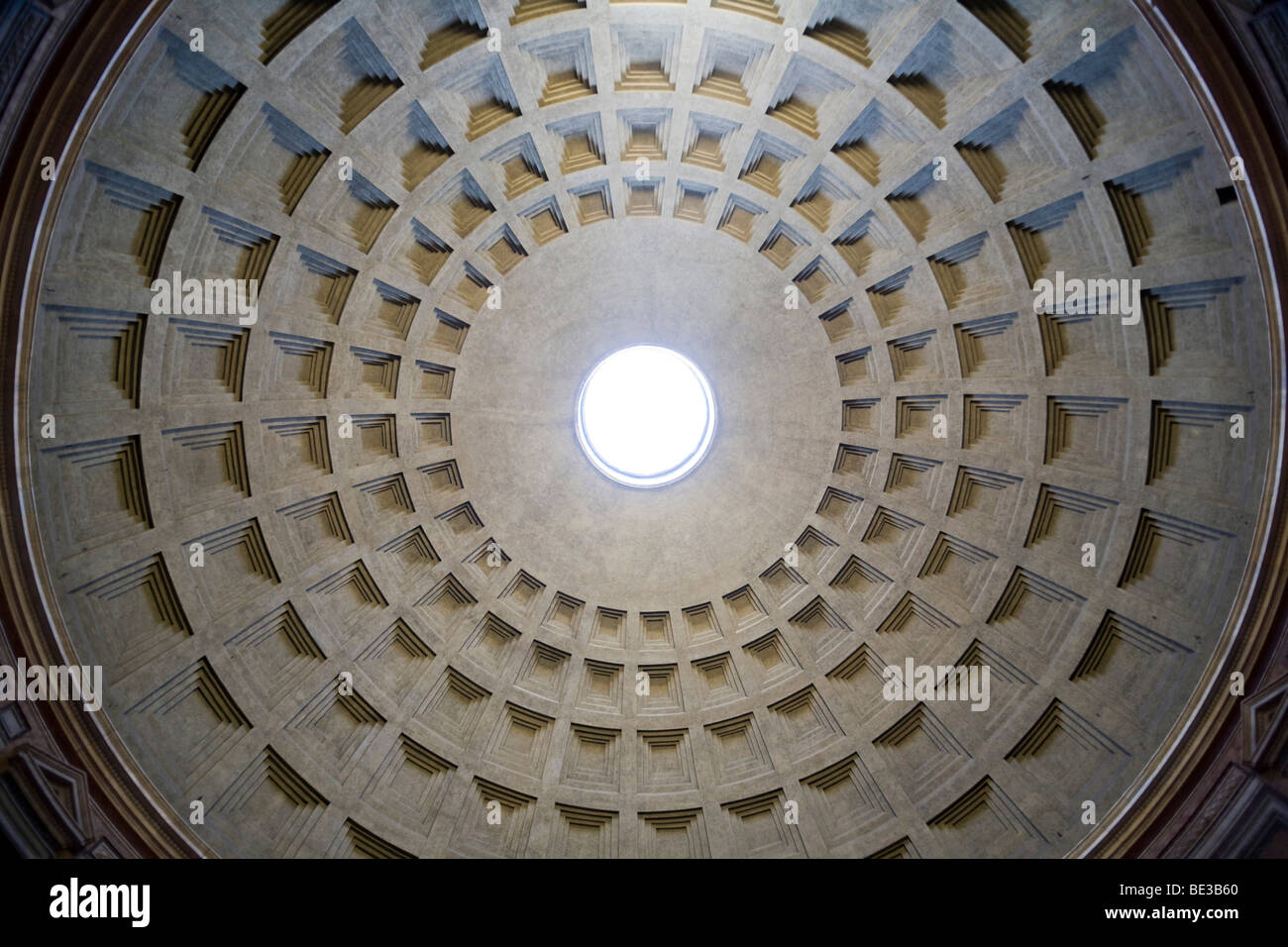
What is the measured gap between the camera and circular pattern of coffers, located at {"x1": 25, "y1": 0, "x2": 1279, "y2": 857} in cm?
1869

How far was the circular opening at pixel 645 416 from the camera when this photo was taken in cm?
2605

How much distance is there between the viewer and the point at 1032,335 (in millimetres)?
21750

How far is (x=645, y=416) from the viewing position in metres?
28.4

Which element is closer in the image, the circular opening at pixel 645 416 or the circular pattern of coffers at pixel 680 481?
the circular pattern of coffers at pixel 680 481

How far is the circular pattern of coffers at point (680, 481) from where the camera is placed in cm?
1869

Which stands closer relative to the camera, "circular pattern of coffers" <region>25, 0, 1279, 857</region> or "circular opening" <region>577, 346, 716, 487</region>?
"circular pattern of coffers" <region>25, 0, 1279, 857</region>

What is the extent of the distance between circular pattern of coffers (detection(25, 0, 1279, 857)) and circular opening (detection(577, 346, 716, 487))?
703 millimetres

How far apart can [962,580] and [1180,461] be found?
6270mm

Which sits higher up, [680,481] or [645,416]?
[645,416]

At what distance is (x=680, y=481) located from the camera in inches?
1035

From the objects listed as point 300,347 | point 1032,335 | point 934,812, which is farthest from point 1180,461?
point 300,347

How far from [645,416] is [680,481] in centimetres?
304

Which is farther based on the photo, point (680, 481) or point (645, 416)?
point (645, 416)

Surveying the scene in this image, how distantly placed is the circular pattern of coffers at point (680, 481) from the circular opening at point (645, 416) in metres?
0.70
